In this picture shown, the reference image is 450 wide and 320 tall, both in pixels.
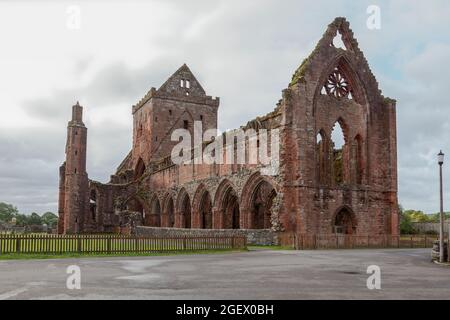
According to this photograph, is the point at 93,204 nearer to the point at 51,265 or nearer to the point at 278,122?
the point at 278,122

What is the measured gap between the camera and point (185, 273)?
44.9 feet

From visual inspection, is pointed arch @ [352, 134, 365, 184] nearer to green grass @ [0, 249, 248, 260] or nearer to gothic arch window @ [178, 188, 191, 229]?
green grass @ [0, 249, 248, 260]

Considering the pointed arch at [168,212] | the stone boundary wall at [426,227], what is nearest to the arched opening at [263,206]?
the stone boundary wall at [426,227]

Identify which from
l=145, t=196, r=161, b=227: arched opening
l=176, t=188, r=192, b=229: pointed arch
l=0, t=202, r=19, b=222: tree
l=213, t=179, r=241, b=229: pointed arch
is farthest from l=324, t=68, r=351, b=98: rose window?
l=0, t=202, r=19, b=222: tree

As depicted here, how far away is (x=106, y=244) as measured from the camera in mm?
22250

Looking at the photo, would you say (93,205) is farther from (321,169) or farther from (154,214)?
(321,169)

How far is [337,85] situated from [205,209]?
16445 millimetres

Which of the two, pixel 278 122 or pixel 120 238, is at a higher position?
pixel 278 122

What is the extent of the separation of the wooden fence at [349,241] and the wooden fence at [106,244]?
131 inches

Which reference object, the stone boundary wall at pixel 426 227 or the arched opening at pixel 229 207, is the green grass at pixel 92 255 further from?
the stone boundary wall at pixel 426 227

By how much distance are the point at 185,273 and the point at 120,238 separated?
28.9ft

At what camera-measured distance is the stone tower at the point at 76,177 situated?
50.1m

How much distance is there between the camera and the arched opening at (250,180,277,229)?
35.7 metres
